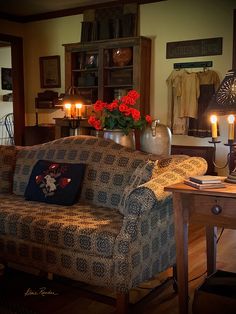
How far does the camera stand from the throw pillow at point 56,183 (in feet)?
9.04

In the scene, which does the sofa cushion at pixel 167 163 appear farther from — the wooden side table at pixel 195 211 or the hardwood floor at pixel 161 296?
the hardwood floor at pixel 161 296

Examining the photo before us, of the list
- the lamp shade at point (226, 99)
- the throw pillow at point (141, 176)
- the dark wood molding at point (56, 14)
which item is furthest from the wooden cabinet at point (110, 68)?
the lamp shade at point (226, 99)

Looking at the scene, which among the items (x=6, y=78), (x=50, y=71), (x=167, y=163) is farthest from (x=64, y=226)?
(x=6, y=78)

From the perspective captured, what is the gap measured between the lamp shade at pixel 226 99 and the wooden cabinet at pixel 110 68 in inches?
125

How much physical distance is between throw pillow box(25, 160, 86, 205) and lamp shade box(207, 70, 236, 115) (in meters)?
1.15

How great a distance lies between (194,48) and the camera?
4980 mm

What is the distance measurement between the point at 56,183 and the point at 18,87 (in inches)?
164

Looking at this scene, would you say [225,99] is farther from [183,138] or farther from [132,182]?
[183,138]

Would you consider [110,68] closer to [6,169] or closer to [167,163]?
[6,169]

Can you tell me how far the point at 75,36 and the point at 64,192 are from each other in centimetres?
387

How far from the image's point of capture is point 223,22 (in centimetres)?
477

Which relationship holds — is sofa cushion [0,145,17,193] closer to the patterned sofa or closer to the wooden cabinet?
the patterned sofa

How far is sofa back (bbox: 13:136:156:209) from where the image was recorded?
2.73 meters

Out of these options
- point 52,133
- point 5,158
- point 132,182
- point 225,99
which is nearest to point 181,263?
point 132,182
